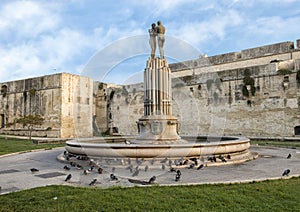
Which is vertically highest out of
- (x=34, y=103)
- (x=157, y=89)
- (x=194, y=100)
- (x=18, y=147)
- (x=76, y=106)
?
(x=34, y=103)

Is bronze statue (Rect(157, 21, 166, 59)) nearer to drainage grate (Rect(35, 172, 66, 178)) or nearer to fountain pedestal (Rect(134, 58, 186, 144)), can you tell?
fountain pedestal (Rect(134, 58, 186, 144))

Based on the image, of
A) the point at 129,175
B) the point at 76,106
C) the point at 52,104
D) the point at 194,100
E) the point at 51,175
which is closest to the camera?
the point at 129,175

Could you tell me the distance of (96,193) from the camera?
12.2 feet

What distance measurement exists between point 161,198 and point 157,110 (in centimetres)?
509

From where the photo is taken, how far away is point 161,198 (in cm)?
350

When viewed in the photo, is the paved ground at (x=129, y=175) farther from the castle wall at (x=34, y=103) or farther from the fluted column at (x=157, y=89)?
the castle wall at (x=34, y=103)

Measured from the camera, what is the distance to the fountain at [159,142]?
20.0 ft

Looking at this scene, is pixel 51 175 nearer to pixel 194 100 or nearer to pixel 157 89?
pixel 157 89

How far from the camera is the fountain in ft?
20.0

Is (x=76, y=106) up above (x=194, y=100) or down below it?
below

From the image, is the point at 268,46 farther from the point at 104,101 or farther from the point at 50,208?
the point at 50,208

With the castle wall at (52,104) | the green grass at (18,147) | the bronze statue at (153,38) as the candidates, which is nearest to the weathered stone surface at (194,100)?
the castle wall at (52,104)

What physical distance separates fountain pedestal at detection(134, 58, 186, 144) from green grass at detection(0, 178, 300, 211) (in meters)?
4.02

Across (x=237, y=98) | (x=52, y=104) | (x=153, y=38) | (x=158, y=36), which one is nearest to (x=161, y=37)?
(x=158, y=36)
